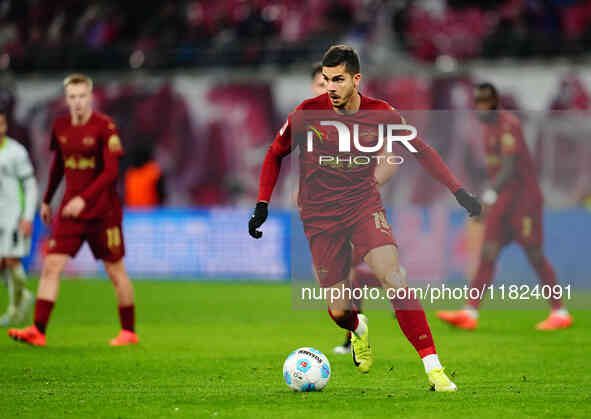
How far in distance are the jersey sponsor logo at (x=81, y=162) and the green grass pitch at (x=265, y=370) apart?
1.68 m

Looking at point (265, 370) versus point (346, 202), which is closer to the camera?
point (346, 202)

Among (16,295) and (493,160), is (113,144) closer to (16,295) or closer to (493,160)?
(16,295)

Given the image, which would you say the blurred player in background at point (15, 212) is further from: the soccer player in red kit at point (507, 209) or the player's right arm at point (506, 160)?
the player's right arm at point (506, 160)

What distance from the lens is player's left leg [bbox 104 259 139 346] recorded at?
10.2 m

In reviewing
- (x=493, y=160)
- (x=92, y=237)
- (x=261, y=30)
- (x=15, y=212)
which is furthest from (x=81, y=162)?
(x=261, y=30)

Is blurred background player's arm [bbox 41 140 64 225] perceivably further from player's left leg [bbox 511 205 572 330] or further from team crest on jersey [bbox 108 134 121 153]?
player's left leg [bbox 511 205 572 330]

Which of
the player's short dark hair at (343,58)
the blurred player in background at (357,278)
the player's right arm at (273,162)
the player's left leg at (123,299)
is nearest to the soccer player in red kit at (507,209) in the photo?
the blurred player in background at (357,278)

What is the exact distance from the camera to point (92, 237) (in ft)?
33.2

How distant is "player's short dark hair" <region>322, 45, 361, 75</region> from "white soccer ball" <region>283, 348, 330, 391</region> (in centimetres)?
194

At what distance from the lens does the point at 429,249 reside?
16250 millimetres

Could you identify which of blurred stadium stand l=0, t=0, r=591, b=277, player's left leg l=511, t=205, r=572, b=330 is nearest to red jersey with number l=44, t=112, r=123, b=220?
player's left leg l=511, t=205, r=572, b=330

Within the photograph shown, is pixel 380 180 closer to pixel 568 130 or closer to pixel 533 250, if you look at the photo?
pixel 533 250

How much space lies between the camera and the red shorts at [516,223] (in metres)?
11.9

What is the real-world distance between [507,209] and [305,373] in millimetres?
5349
